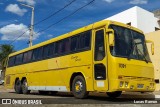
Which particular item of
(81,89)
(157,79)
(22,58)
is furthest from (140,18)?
(81,89)

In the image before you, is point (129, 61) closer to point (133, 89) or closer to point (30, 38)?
point (133, 89)

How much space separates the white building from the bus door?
20.6 m

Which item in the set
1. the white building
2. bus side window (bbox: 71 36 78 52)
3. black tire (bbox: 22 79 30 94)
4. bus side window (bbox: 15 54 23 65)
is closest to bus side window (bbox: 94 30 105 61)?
bus side window (bbox: 71 36 78 52)

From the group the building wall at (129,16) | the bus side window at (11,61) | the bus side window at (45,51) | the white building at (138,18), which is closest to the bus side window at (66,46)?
the bus side window at (45,51)

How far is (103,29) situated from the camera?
1252cm

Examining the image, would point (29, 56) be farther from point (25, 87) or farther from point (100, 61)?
point (100, 61)

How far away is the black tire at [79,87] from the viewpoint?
13138 mm

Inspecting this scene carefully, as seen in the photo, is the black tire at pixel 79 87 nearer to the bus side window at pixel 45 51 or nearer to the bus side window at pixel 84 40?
the bus side window at pixel 84 40

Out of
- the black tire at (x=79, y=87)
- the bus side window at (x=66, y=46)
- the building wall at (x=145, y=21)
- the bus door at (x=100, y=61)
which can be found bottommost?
the black tire at (x=79, y=87)

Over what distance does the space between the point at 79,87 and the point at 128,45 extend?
9.84ft

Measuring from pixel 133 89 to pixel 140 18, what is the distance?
22.5 m

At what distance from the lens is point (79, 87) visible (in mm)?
13453

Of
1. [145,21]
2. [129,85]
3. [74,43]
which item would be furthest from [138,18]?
[129,85]

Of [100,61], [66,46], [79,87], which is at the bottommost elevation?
[79,87]
